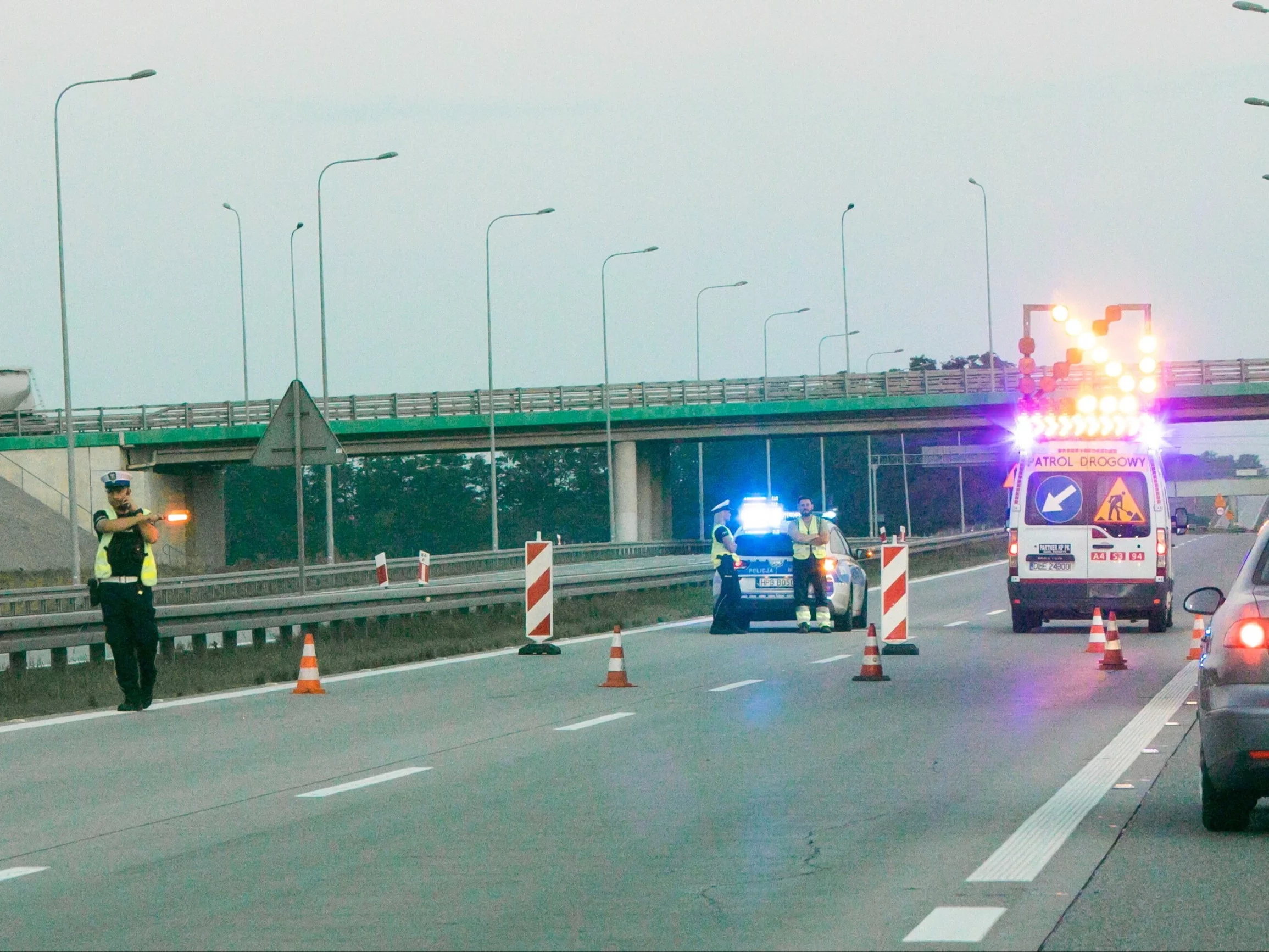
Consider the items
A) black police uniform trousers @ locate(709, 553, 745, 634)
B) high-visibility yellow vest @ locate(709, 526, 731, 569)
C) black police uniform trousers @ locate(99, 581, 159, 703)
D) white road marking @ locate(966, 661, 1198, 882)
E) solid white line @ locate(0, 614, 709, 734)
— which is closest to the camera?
white road marking @ locate(966, 661, 1198, 882)

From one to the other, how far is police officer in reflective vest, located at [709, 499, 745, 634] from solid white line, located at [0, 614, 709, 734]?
1224mm

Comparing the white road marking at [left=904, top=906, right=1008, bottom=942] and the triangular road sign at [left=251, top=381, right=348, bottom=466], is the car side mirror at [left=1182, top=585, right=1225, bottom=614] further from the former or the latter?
the triangular road sign at [left=251, top=381, right=348, bottom=466]

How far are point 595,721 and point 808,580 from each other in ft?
37.3

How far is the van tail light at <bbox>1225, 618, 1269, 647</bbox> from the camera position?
840 centimetres

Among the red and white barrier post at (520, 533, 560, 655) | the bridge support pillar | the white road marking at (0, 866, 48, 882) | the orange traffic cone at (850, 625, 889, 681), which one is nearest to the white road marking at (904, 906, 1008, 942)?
the white road marking at (0, 866, 48, 882)

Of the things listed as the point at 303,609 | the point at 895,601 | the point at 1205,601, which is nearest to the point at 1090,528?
the point at 895,601

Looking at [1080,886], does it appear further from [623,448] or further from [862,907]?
[623,448]

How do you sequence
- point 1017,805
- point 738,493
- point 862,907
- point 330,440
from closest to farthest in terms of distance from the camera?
1. point 862,907
2. point 1017,805
3. point 330,440
4. point 738,493

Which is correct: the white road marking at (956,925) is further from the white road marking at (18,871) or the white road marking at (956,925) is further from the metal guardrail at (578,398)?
the metal guardrail at (578,398)

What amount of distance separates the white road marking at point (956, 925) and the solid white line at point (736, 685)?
9.80 m

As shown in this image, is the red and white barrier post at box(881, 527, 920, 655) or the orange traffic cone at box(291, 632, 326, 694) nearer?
the orange traffic cone at box(291, 632, 326, 694)

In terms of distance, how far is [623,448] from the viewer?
71.9m

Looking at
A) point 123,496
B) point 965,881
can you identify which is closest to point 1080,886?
point 965,881

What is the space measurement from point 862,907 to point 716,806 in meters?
2.71
